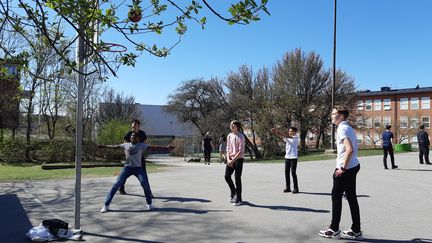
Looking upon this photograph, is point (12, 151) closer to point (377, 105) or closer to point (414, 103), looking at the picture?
point (414, 103)

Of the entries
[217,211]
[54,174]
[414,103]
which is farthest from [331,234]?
[414,103]

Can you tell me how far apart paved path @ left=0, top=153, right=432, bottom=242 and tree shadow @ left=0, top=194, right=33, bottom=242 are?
0.02m

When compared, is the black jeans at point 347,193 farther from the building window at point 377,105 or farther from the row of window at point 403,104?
the building window at point 377,105

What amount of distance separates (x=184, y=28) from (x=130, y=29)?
713mm

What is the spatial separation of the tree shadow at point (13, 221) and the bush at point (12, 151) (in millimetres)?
19407

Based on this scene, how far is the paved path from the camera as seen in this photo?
6633mm

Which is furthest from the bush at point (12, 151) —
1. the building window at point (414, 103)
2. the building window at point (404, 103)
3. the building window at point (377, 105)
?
the building window at point (377, 105)

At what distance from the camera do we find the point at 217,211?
28.0ft

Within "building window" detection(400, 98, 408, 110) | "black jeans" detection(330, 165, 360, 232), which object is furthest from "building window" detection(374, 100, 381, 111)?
"black jeans" detection(330, 165, 360, 232)

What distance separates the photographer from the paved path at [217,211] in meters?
6.63

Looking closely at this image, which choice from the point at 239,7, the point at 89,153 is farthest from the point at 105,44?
the point at 89,153

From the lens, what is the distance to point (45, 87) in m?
34.8

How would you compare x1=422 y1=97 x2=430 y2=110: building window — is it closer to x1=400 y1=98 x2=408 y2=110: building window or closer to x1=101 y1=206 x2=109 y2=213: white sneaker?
x1=400 y1=98 x2=408 y2=110: building window

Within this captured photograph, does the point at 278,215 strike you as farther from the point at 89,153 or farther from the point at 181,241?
the point at 89,153
